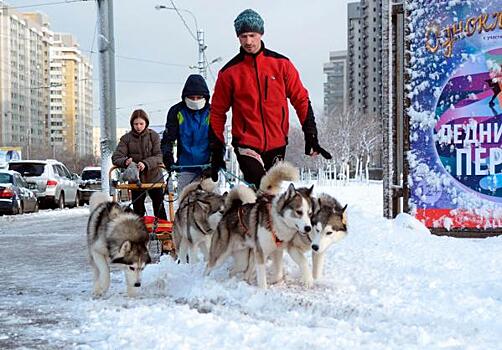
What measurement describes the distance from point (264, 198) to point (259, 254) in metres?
0.46

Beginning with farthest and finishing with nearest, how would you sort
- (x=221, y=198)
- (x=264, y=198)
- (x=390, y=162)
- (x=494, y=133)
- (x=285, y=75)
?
(x=390, y=162) → (x=494, y=133) → (x=221, y=198) → (x=285, y=75) → (x=264, y=198)

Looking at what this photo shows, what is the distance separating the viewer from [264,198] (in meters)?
5.03

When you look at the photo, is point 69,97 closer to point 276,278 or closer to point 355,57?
point 355,57

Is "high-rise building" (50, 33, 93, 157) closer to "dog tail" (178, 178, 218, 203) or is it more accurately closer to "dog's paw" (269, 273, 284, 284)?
"dog tail" (178, 178, 218, 203)

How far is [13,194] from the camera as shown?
17719 mm

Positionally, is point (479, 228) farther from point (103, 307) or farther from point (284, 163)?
point (103, 307)

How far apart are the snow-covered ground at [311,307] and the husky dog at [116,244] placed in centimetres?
17

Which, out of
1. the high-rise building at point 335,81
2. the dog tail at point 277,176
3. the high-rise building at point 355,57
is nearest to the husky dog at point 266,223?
the dog tail at point 277,176

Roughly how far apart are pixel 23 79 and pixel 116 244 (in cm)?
9694

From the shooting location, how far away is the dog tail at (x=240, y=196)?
5.40 meters

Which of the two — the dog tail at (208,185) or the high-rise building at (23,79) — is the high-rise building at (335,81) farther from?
the dog tail at (208,185)

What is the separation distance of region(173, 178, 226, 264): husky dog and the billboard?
3452 mm

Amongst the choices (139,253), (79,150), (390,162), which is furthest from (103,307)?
(79,150)

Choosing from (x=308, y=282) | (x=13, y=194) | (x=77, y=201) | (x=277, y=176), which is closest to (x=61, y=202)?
(x=77, y=201)
